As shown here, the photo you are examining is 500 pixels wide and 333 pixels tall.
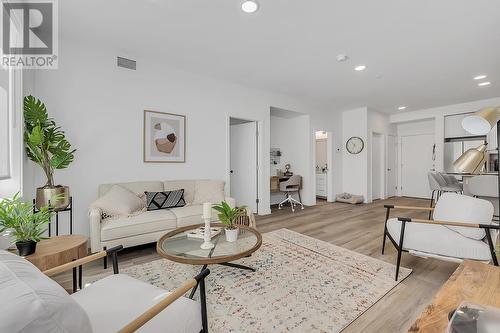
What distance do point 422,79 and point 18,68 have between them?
18.9 ft

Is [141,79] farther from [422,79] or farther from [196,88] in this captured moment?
[422,79]

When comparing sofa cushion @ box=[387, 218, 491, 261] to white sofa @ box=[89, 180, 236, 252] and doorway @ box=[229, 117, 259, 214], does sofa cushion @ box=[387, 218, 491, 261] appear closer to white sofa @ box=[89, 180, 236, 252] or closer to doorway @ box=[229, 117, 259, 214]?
white sofa @ box=[89, 180, 236, 252]

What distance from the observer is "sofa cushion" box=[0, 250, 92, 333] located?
21.5 inches

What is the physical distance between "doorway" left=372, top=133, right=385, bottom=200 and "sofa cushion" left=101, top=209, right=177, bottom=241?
6034 millimetres

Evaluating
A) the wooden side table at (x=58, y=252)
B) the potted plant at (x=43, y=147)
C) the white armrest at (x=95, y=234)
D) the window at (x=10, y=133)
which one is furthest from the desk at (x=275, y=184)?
the window at (x=10, y=133)

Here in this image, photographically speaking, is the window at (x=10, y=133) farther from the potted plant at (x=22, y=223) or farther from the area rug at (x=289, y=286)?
the area rug at (x=289, y=286)

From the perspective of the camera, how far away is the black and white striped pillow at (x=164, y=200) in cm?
316

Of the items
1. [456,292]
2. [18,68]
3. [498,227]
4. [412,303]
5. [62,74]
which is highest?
[62,74]

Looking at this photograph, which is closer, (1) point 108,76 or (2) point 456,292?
(2) point 456,292

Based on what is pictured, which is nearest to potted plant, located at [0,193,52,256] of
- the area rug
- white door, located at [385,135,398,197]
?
the area rug

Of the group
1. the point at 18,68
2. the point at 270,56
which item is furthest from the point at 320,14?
the point at 18,68

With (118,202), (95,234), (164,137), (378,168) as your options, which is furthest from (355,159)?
(95,234)

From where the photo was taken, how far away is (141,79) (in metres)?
3.47

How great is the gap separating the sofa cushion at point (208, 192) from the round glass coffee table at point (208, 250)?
1.26 metres
